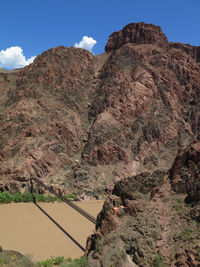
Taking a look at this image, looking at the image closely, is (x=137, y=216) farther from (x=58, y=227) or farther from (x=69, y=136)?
(x=69, y=136)

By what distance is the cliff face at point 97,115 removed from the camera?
28.0 m

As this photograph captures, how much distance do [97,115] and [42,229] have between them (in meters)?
21.5

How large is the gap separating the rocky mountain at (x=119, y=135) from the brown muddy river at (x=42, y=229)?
12.0ft

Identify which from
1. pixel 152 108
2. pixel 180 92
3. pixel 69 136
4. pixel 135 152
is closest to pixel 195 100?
pixel 180 92

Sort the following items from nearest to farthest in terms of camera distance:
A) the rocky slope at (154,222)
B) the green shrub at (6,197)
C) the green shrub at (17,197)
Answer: the rocky slope at (154,222) < the green shrub at (6,197) < the green shrub at (17,197)

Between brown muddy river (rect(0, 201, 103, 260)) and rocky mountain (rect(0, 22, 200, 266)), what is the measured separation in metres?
3.66

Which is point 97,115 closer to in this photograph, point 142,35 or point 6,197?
point 6,197

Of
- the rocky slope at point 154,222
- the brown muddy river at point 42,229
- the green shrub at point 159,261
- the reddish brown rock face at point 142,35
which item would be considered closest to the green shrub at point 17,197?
the brown muddy river at point 42,229

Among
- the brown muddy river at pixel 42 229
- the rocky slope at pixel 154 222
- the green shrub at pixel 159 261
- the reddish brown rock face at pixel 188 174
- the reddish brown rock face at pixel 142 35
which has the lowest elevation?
the brown muddy river at pixel 42 229

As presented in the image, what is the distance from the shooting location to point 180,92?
1534 inches

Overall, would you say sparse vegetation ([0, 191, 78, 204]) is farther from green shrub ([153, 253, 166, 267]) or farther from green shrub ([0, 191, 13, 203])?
green shrub ([153, 253, 166, 267])

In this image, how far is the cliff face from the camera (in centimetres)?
2795

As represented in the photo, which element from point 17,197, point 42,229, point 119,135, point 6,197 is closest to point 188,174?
point 42,229

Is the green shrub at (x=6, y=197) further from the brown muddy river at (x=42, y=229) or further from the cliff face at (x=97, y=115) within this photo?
the cliff face at (x=97, y=115)
